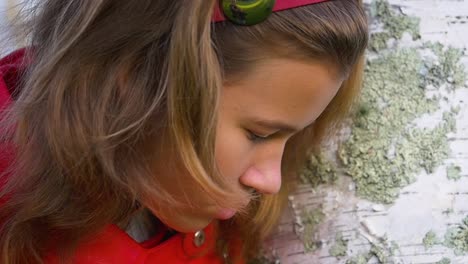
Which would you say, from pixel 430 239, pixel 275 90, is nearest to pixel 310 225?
pixel 430 239

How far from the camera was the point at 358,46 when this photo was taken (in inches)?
40.4

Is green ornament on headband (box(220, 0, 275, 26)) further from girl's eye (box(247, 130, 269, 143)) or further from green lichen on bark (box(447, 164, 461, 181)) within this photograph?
green lichen on bark (box(447, 164, 461, 181))

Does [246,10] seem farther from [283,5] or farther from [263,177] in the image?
[263,177]

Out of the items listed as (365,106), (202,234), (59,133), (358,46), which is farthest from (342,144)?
(59,133)

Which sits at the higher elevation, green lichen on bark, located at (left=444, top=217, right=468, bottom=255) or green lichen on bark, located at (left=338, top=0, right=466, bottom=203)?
green lichen on bark, located at (left=338, top=0, right=466, bottom=203)

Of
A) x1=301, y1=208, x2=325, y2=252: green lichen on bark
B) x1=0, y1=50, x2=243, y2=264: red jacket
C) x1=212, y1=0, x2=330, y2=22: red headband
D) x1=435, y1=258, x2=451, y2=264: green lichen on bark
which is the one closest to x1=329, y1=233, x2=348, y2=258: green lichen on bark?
x1=301, y1=208, x2=325, y2=252: green lichen on bark

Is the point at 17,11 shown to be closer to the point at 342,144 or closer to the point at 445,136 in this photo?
the point at 342,144

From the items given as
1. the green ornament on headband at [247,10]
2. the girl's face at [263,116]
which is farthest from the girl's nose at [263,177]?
the green ornament on headband at [247,10]

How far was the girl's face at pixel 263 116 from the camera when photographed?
96 cm

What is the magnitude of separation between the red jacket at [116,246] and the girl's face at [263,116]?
9 cm

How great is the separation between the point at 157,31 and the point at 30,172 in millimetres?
259

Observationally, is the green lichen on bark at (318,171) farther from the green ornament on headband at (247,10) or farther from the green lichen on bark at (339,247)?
the green ornament on headband at (247,10)

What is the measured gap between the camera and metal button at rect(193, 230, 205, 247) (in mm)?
1241

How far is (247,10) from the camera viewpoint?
36.3 inches
